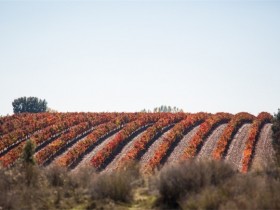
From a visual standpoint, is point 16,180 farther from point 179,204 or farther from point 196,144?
point 196,144

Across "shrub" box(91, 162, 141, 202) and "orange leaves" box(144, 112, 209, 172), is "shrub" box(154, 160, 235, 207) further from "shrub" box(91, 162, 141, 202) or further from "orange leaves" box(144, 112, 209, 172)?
"orange leaves" box(144, 112, 209, 172)

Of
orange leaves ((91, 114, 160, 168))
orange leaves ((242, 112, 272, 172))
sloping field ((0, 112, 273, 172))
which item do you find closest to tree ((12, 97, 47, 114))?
sloping field ((0, 112, 273, 172))

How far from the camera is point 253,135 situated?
29.5 meters

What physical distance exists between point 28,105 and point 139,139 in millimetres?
59593

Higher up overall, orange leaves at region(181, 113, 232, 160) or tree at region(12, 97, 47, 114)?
tree at region(12, 97, 47, 114)

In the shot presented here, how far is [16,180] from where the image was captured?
1138 cm

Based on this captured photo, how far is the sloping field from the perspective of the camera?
2635cm

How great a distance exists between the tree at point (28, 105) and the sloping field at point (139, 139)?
41.9 m

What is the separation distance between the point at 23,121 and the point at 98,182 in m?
32.5

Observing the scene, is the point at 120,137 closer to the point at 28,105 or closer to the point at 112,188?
the point at 112,188

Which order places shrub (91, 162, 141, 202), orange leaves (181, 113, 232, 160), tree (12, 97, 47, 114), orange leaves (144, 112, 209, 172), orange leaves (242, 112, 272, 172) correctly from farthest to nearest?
tree (12, 97, 47, 114), orange leaves (181, 113, 232, 160), orange leaves (144, 112, 209, 172), orange leaves (242, 112, 272, 172), shrub (91, 162, 141, 202)

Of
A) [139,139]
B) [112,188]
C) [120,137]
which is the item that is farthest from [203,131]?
[112,188]

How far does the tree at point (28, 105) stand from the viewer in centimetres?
8256

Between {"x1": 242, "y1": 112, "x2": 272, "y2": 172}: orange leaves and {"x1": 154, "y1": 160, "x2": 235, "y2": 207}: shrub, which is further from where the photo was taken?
{"x1": 242, "y1": 112, "x2": 272, "y2": 172}: orange leaves
